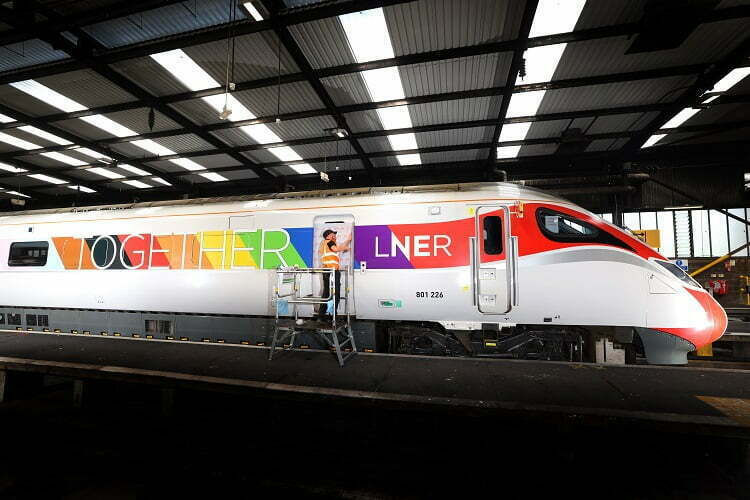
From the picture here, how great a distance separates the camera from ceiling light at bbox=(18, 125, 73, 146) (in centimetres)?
957

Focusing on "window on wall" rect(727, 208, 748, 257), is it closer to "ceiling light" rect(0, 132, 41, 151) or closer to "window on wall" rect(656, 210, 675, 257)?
"window on wall" rect(656, 210, 675, 257)

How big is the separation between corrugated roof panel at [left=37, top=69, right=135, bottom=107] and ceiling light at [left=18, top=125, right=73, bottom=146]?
2.90 metres

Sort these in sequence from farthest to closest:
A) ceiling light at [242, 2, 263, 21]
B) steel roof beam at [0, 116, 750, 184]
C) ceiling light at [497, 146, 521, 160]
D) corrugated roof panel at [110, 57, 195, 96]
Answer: ceiling light at [497, 146, 521, 160] → steel roof beam at [0, 116, 750, 184] → corrugated roof panel at [110, 57, 195, 96] → ceiling light at [242, 2, 263, 21]

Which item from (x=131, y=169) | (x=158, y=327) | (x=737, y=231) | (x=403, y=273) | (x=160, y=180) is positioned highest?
(x=131, y=169)

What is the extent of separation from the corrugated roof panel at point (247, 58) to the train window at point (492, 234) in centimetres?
532

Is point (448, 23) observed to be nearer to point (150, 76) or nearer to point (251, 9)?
point (251, 9)

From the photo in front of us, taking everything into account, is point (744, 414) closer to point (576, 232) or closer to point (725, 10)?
point (576, 232)

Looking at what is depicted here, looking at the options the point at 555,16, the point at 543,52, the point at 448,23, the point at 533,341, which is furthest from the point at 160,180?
the point at 533,341

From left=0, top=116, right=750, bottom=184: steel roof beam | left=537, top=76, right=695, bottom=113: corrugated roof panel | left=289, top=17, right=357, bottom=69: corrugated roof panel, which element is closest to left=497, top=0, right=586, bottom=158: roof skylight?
left=537, top=76, right=695, bottom=113: corrugated roof panel

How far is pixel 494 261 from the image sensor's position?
4.90 metres

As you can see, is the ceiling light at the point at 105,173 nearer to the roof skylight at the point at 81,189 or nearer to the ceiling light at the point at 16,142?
the ceiling light at the point at 16,142

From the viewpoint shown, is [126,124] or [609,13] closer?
[609,13]

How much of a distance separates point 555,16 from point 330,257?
573cm

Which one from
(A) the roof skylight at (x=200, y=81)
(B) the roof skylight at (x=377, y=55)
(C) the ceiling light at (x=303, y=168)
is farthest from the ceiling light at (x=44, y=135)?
(B) the roof skylight at (x=377, y=55)
